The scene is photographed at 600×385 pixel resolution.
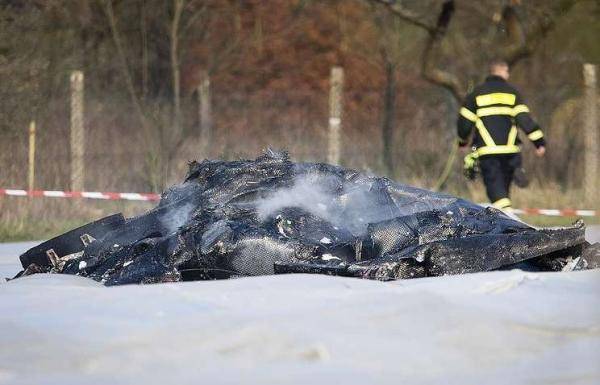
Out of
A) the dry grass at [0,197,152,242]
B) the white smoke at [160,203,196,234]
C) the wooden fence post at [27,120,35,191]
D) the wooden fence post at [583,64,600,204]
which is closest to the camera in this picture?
the white smoke at [160,203,196,234]

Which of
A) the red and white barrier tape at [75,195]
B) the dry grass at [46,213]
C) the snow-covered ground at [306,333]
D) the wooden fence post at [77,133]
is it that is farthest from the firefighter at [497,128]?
the wooden fence post at [77,133]

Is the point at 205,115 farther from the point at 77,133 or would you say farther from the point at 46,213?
the point at 46,213

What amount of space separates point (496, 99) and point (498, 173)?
0.69m

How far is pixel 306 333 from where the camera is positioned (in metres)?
5.23

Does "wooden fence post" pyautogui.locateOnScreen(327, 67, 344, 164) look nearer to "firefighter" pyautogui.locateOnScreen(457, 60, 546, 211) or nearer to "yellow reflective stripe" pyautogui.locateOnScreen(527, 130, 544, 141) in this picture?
"firefighter" pyautogui.locateOnScreen(457, 60, 546, 211)

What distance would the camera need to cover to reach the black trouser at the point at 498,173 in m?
11.4

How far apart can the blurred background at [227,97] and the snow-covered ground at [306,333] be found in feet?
24.4

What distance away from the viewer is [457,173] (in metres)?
18.3

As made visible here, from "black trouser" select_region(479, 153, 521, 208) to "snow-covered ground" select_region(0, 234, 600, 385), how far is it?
198 inches

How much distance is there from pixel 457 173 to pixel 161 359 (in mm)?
13666

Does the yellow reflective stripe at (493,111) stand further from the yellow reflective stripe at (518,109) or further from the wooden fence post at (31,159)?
the wooden fence post at (31,159)

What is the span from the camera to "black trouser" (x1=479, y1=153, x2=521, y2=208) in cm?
1137

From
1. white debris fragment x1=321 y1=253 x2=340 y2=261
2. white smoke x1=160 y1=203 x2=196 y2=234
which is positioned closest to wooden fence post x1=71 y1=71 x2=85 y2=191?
white smoke x1=160 y1=203 x2=196 y2=234

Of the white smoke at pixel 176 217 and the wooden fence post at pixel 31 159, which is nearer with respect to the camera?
the white smoke at pixel 176 217
